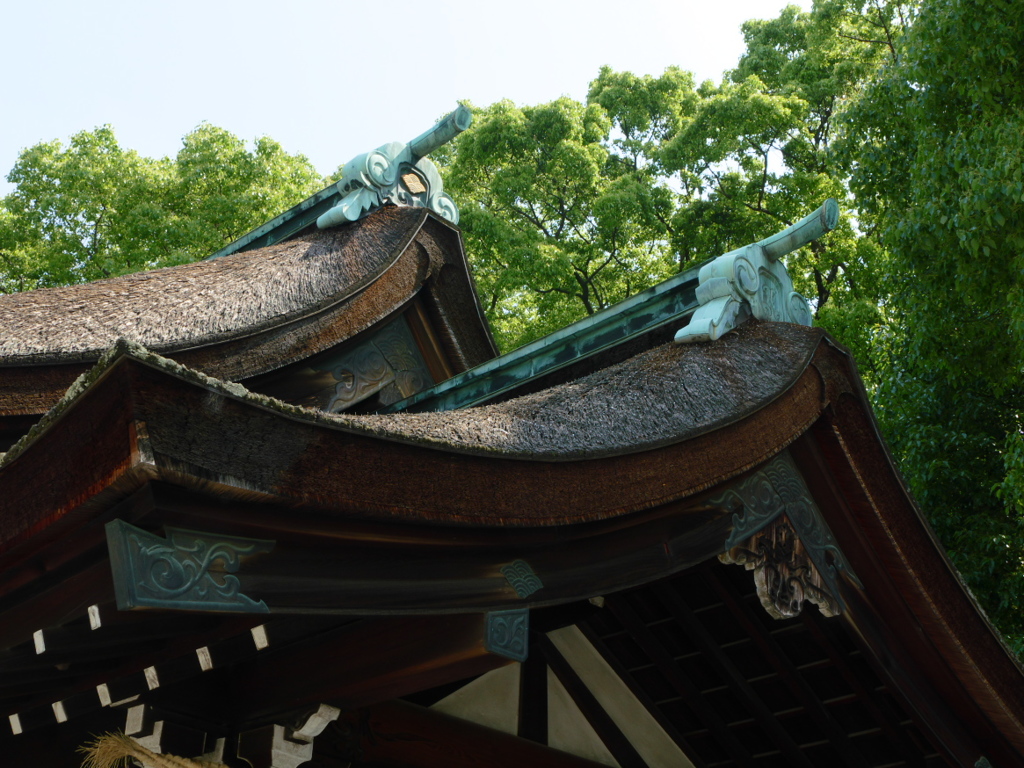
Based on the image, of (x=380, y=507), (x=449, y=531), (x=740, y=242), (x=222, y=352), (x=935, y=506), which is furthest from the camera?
(x=740, y=242)

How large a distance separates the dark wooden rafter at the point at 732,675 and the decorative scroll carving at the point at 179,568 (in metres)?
2.28

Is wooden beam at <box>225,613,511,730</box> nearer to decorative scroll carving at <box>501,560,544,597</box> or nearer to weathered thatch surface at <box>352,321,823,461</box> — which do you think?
decorative scroll carving at <box>501,560,544,597</box>

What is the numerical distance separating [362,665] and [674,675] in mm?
1852

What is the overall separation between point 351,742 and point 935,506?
6.87 m

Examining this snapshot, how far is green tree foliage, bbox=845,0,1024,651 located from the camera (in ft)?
21.4

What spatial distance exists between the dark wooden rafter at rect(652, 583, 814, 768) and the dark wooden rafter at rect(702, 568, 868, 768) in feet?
0.45

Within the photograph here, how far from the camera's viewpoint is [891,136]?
873 cm

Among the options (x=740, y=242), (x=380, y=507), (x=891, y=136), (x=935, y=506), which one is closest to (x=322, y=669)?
(x=380, y=507)

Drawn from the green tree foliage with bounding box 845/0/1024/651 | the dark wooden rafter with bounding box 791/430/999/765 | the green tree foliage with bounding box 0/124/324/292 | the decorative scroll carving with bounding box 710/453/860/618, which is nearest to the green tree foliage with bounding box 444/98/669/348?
the green tree foliage with bounding box 0/124/324/292

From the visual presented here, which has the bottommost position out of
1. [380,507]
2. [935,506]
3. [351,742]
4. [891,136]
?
[935,506]

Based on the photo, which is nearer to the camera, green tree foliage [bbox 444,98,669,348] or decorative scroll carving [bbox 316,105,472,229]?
decorative scroll carving [bbox 316,105,472,229]

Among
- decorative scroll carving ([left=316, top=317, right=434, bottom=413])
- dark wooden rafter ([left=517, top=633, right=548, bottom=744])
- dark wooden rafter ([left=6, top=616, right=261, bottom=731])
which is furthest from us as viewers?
decorative scroll carving ([left=316, top=317, right=434, bottom=413])

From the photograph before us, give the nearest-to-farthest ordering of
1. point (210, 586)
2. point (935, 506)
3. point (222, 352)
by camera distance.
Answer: point (210, 586), point (222, 352), point (935, 506)

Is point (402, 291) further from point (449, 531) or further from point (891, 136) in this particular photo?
point (891, 136)
